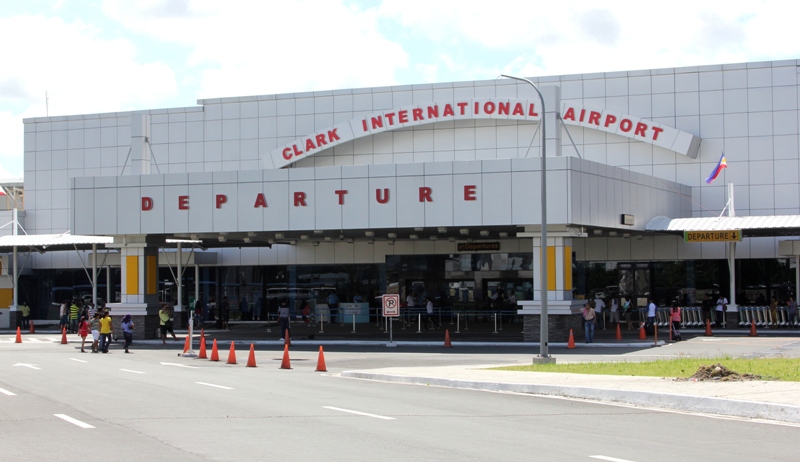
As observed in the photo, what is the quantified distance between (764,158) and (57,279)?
131 feet

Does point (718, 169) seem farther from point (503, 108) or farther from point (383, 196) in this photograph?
point (383, 196)

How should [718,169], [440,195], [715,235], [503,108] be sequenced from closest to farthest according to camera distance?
[440,195]
[715,235]
[718,169]
[503,108]

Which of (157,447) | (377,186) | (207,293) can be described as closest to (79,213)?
(377,186)

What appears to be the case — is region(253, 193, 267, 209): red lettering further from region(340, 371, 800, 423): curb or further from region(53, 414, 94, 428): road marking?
region(53, 414, 94, 428): road marking

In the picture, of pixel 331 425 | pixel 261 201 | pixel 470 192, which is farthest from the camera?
pixel 261 201

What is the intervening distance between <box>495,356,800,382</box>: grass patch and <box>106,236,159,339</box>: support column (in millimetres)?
20732

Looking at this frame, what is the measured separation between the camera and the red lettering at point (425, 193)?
35438mm

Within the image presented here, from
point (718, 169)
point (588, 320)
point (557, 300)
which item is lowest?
point (588, 320)

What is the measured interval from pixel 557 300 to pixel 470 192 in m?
5.07

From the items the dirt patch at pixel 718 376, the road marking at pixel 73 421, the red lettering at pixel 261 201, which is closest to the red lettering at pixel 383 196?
the red lettering at pixel 261 201

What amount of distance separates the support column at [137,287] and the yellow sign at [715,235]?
22404 millimetres

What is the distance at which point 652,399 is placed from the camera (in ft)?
53.0

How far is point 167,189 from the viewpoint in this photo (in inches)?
1503

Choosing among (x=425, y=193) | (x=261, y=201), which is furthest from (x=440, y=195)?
(x=261, y=201)
